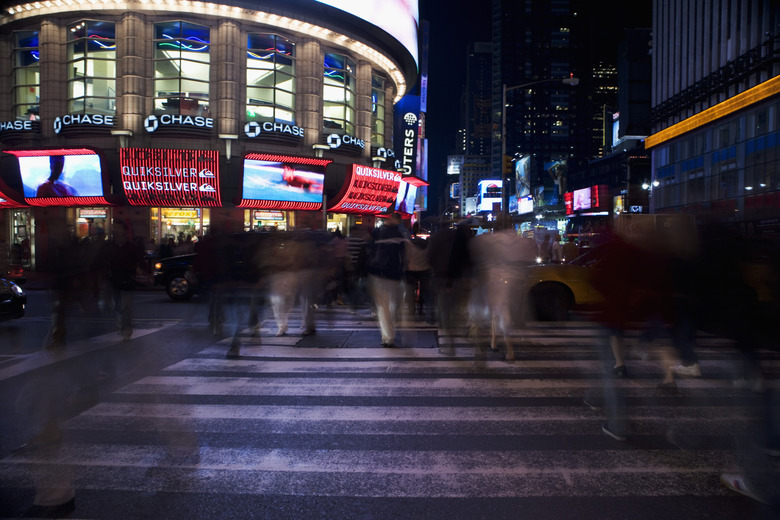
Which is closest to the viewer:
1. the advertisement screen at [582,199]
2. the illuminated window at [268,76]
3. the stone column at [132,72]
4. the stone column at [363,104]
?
the stone column at [132,72]

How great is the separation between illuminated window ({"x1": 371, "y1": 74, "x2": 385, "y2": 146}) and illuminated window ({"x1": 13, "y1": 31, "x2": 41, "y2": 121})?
17.5m

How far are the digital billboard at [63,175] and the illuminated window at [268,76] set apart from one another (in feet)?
24.1

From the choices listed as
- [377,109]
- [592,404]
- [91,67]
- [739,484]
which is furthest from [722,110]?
[739,484]

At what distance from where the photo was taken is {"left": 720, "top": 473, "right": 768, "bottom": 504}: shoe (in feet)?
11.5

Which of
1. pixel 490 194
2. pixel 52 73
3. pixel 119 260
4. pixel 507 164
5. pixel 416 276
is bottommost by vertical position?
pixel 416 276

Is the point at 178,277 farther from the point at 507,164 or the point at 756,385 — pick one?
A: the point at 507,164

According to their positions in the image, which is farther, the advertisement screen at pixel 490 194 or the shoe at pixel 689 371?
the advertisement screen at pixel 490 194

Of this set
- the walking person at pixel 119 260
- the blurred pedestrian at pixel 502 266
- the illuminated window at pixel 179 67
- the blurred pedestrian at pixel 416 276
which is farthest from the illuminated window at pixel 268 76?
the blurred pedestrian at pixel 502 266

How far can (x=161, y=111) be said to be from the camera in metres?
24.5

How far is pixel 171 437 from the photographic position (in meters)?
4.73

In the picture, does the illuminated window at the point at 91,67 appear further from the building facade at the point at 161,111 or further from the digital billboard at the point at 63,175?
the digital billboard at the point at 63,175

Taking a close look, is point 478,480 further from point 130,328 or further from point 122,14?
point 122,14

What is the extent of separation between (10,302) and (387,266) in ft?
25.5

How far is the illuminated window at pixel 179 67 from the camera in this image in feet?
80.5
